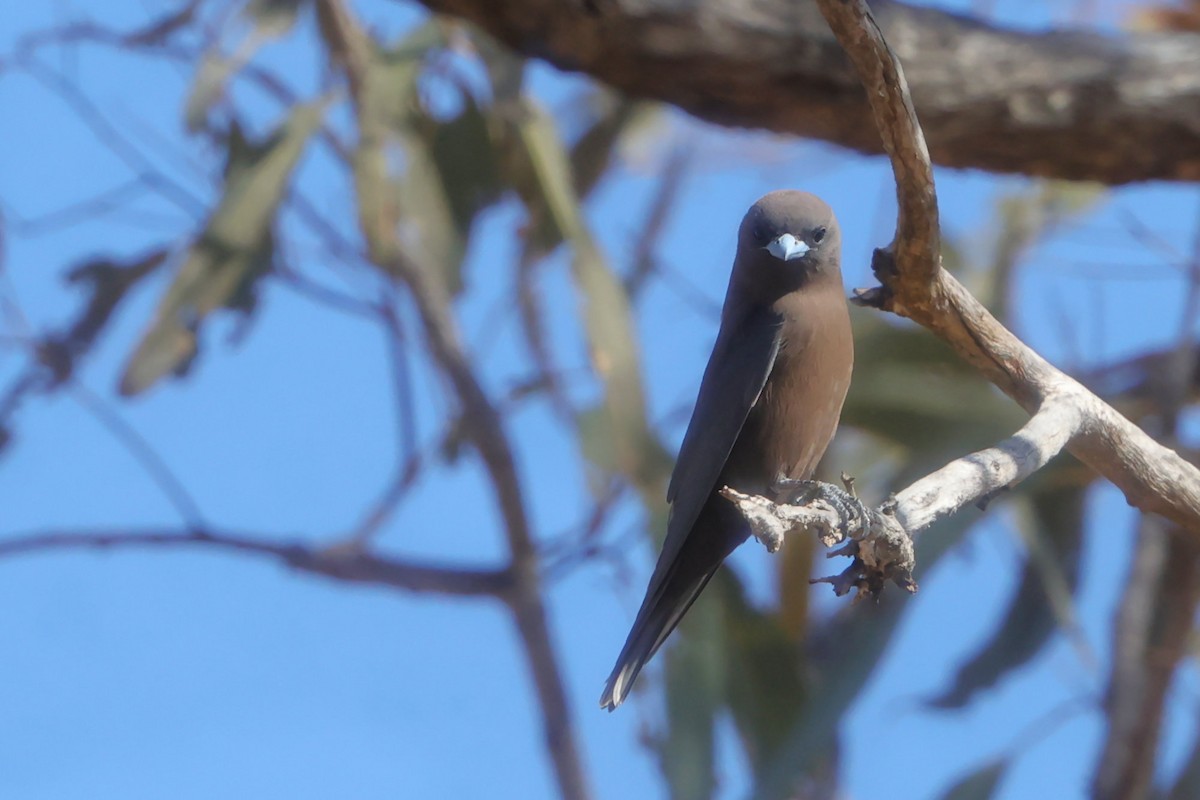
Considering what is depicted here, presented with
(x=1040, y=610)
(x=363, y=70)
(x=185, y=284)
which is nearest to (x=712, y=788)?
(x=1040, y=610)

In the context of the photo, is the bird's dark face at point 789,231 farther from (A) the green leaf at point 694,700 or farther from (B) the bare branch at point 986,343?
(A) the green leaf at point 694,700

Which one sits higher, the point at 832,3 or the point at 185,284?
the point at 185,284

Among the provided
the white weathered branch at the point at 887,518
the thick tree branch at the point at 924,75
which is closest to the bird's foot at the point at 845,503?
the white weathered branch at the point at 887,518

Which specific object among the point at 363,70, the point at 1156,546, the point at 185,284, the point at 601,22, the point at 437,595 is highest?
the point at 363,70

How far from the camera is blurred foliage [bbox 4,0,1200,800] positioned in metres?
4.21

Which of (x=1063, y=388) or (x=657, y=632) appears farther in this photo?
(x=657, y=632)

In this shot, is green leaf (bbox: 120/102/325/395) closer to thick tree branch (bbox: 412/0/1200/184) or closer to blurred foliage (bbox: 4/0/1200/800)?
blurred foliage (bbox: 4/0/1200/800)

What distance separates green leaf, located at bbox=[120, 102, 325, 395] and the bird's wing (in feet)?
7.51

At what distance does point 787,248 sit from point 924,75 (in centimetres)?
128

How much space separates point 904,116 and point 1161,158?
6.64 ft

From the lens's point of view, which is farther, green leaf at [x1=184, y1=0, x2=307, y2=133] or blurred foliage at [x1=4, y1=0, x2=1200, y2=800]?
green leaf at [x1=184, y1=0, x2=307, y2=133]

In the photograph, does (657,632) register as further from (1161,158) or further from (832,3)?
(1161,158)

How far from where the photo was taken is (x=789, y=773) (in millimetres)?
3957

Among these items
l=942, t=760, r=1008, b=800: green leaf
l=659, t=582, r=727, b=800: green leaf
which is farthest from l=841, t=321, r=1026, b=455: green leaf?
l=942, t=760, r=1008, b=800: green leaf
